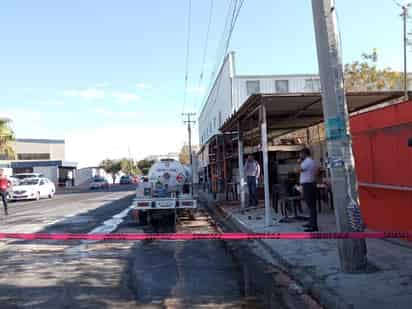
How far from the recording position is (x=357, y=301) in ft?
15.9

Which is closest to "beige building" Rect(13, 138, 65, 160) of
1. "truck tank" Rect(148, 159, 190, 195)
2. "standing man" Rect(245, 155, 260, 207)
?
"truck tank" Rect(148, 159, 190, 195)

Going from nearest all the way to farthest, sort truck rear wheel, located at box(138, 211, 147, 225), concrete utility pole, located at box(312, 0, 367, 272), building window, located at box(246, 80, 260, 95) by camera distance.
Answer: concrete utility pole, located at box(312, 0, 367, 272) → truck rear wheel, located at box(138, 211, 147, 225) → building window, located at box(246, 80, 260, 95)

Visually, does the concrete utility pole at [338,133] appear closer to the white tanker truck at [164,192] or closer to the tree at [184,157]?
the white tanker truck at [164,192]

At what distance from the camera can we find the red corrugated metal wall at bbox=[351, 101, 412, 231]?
7371 millimetres

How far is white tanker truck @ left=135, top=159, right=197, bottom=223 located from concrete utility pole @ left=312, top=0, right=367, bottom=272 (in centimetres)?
698

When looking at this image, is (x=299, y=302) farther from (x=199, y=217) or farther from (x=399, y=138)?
(x=199, y=217)

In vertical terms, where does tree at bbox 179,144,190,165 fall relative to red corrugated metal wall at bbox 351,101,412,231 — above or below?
above

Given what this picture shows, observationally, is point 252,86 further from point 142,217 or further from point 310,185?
→ point 310,185

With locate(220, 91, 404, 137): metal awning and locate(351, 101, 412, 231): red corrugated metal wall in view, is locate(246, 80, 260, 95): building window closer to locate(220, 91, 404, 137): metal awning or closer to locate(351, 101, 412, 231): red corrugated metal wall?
locate(220, 91, 404, 137): metal awning

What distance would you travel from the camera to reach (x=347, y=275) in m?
5.89

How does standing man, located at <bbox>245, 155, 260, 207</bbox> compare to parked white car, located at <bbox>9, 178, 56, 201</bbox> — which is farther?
parked white car, located at <bbox>9, 178, 56, 201</bbox>

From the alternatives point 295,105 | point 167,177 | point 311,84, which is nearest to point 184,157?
point 311,84

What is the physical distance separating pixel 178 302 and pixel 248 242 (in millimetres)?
4528

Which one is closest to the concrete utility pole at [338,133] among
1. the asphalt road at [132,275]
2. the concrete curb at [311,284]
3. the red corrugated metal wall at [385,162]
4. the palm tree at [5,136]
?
the concrete curb at [311,284]
